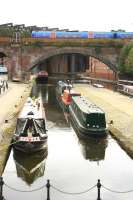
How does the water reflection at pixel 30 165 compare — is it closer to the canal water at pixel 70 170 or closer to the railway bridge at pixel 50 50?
the canal water at pixel 70 170

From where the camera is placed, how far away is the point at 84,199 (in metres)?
26.6

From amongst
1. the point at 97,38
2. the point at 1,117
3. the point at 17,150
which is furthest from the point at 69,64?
the point at 17,150

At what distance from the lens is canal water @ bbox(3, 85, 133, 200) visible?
2741 cm

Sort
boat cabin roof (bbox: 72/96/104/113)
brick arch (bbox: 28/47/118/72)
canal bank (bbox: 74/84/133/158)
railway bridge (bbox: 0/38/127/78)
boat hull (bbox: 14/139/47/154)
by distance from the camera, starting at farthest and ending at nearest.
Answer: brick arch (bbox: 28/47/118/72) < railway bridge (bbox: 0/38/127/78) < boat cabin roof (bbox: 72/96/104/113) < canal bank (bbox: 74/84/133/158) < boat hull (bbox: 14/139/47/154)

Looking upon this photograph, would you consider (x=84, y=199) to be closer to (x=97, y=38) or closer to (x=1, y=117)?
(x=1, y=117)

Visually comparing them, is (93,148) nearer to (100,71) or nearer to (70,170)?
(70,170)

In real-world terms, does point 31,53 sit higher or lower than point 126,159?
higher

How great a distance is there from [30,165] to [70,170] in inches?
114

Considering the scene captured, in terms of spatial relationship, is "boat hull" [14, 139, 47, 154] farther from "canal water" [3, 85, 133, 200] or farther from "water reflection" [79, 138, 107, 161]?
"water reflection" [79, 138, 107, 161]

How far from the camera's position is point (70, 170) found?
3250 cm

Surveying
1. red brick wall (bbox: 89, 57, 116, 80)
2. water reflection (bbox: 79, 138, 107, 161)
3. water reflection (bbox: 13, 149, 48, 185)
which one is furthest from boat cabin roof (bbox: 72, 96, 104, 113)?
red brick wall (bbox: 89, 57, 116, 80)

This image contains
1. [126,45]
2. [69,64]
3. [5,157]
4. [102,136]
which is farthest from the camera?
[69,64]

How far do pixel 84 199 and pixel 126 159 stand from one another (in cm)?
946

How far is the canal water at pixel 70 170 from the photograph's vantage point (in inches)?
1079
